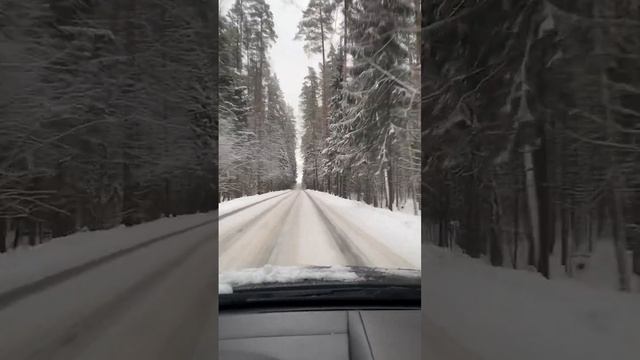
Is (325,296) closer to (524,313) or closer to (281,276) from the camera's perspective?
(281,276)

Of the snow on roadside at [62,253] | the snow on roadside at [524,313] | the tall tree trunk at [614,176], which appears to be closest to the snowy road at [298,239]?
the snow on roadside at [524,313]

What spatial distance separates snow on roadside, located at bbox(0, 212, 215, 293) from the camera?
1.52 metres

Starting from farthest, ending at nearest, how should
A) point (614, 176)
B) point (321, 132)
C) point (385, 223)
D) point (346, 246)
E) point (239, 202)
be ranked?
point (321, 132) < point (239, 202) < point (385, 223) < point (346, 246) < point (614, 176)

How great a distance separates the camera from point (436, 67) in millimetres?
2535

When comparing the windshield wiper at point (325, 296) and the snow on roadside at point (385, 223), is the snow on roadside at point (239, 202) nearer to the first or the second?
the snow on roadside at point (385, 223)

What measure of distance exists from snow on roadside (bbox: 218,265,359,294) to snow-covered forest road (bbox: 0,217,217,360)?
53cm

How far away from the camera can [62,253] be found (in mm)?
1742

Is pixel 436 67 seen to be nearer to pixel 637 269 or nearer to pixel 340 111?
pixel 637 269

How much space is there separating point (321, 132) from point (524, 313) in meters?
5.32

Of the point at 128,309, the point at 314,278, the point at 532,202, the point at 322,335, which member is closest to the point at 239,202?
the point at 314,278

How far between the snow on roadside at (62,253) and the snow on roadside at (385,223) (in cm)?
247

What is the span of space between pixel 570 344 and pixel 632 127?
0.66m

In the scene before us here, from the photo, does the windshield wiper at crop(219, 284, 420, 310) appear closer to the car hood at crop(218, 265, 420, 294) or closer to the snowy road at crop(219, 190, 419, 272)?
the car hood at crop(218, 265, 420, 294)

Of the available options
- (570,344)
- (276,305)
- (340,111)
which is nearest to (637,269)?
(570,344)
